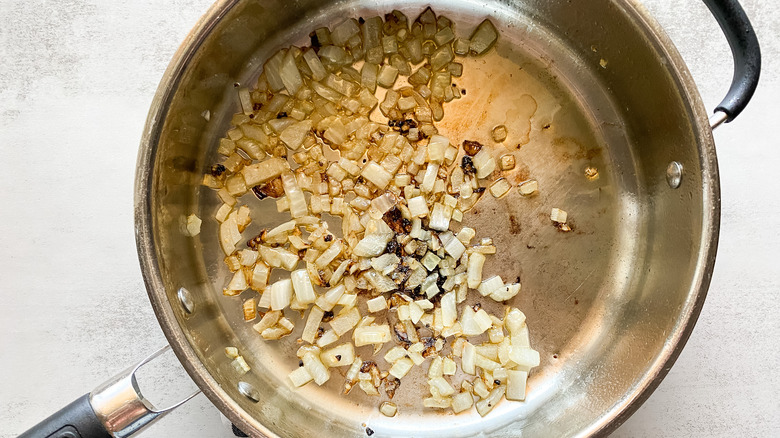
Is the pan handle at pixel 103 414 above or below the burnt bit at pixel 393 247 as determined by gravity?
above

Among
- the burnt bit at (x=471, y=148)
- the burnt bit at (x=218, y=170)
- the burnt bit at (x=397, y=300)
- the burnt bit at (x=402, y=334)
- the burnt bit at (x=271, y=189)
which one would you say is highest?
the burnt bit at (x=218, y=170)

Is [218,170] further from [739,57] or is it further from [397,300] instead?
[739,57]

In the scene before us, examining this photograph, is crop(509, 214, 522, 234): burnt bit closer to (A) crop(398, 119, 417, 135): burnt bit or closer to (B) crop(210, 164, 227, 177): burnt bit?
(A) crop(398, 119, 417, 135): burnt bit

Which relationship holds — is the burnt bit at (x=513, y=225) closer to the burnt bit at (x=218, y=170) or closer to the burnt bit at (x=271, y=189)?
the burnt bit at (x=271, y=189)

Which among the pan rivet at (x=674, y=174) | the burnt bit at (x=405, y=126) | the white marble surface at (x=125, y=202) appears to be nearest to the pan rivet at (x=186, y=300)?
the white marble surface at (x=125, y=202)

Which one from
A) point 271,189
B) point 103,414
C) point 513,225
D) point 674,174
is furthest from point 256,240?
point 674,174

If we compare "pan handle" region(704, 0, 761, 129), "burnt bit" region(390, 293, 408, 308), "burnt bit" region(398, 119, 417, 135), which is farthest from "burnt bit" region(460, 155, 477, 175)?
"pan handle" region(704, 0, 761, 129)
